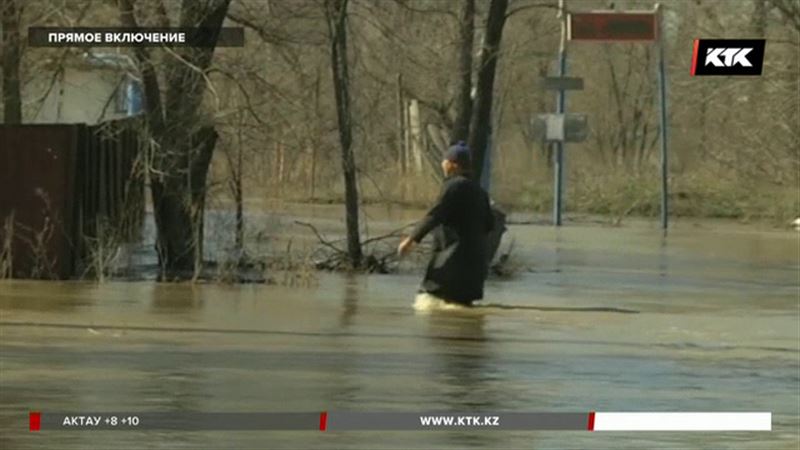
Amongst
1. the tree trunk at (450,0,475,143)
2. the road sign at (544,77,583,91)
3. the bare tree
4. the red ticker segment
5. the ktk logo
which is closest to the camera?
the red ticker segment

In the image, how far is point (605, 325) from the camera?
1822 centimetres

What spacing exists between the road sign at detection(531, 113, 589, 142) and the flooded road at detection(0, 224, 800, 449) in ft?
44.9

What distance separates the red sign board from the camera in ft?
97.9

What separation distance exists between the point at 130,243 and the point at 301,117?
2.56 meters

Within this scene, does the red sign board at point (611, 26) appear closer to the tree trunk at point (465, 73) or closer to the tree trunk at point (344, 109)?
the tree trunk at point (465, 73)

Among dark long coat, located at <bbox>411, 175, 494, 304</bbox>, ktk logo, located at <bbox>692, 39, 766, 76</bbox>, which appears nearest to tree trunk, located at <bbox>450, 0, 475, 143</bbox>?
dark long coat, located at <bbox>411, 175, 494, 304</bbox>

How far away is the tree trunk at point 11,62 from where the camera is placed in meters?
20.7

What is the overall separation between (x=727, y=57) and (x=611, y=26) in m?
19.4

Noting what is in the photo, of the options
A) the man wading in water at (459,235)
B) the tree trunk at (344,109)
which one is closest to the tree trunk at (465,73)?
the tree trunk at (344,109)

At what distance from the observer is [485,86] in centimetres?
2561

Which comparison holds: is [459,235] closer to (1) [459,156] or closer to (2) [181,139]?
(1) [459,156]

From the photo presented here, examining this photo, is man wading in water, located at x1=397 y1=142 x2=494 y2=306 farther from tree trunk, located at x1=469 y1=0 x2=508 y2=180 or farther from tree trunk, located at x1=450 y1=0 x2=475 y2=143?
tree trunk, located at x1=450 y1=0 x2=475 y2=143

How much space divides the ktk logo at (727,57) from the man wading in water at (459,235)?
6.94m

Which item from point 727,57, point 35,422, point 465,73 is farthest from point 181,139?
point 35,422
